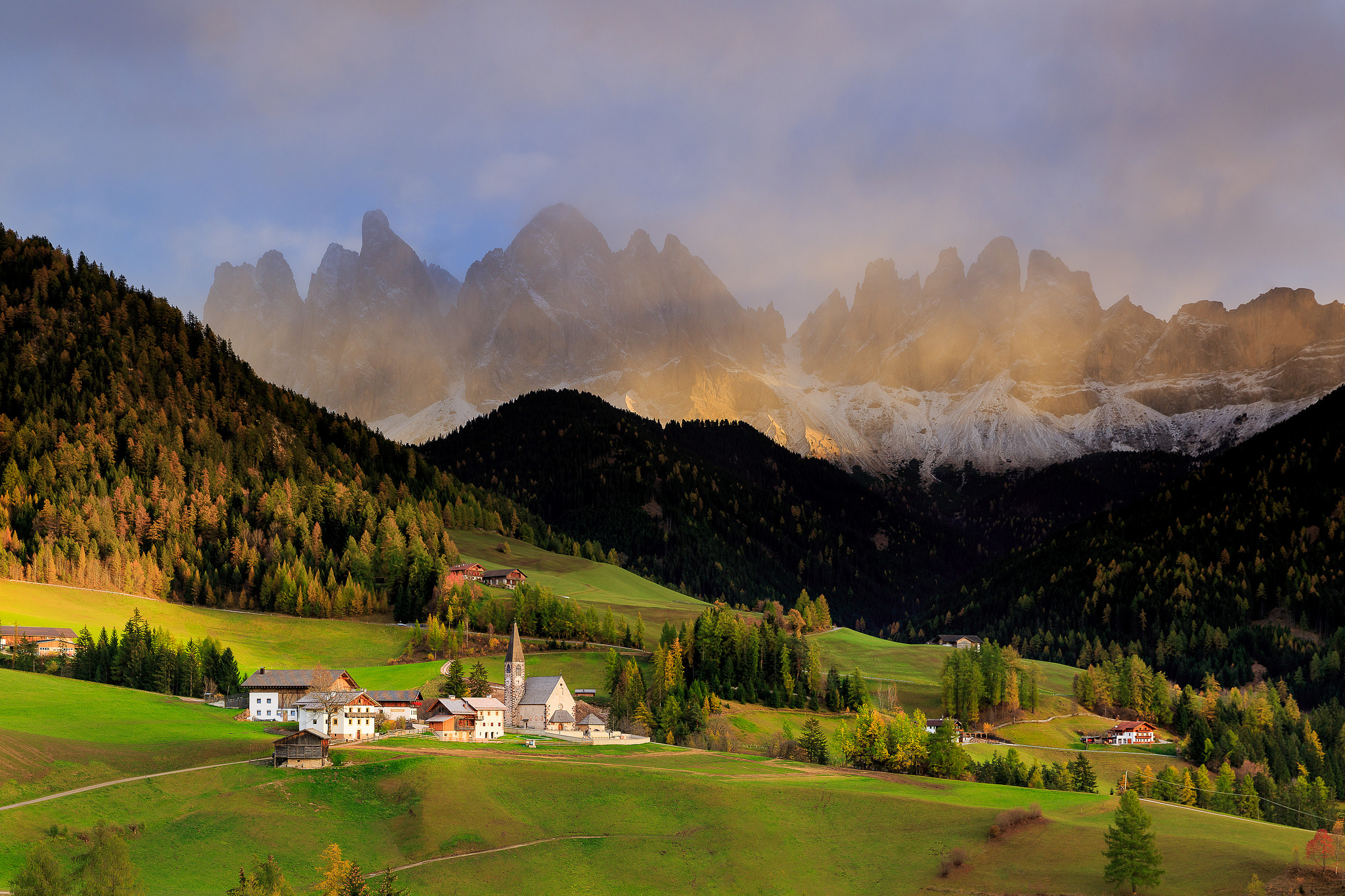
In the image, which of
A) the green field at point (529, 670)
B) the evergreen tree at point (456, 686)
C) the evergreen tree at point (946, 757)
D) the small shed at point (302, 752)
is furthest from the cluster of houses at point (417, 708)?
the evergreen tree at point (946, 757)

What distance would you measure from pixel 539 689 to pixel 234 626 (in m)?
68.7

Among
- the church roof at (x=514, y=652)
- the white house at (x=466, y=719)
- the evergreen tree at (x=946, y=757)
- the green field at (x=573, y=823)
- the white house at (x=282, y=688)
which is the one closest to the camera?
the green field at (x=573, y=823)

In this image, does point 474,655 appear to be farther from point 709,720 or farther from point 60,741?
point 60,741

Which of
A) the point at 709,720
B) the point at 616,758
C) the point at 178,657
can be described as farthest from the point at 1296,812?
the point at 178,657

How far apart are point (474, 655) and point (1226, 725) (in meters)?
101

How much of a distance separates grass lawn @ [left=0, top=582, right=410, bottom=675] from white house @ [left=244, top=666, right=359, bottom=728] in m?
25.6

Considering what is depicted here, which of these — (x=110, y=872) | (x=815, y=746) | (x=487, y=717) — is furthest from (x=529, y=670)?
(x=110, y=872)

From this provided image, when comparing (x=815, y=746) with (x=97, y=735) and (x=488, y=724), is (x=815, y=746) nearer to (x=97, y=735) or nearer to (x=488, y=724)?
(x=488, y=724)

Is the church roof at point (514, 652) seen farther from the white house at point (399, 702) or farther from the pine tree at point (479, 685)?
the white house at point (399, 702)

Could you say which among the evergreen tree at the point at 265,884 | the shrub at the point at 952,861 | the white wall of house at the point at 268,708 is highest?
the white wall of house at the point at 268,708

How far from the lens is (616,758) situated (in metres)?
101

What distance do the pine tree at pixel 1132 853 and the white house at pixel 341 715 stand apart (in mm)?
64537

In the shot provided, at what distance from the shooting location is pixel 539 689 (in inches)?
4966

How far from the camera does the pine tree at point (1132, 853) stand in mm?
69750
